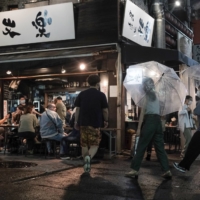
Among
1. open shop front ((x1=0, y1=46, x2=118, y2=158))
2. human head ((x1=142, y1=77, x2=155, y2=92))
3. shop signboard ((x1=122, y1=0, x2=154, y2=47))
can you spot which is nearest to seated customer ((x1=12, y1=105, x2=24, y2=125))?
open shop front ((x1=0, y1=46, x2=118, y2=158))

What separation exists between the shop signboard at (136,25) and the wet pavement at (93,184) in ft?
19.3

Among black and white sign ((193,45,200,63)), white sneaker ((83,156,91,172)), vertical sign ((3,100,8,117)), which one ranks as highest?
black and white sign ((193,45,200,63))

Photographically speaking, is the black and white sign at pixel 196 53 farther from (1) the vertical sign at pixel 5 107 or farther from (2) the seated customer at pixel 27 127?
(2) the seated customer at pixel 27 127

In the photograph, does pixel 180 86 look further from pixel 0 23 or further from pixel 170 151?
pixel 0 23

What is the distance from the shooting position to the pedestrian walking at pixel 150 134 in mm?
6785

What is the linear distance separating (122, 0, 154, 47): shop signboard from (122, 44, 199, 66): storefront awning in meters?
→ 0.86

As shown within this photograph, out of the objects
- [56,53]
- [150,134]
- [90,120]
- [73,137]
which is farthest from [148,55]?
[150,134]

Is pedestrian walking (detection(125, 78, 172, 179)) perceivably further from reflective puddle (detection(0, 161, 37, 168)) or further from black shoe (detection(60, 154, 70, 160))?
black shoe (detection(60, 154, 70, 160))

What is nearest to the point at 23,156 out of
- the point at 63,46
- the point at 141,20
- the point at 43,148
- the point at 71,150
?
the point at 43,148

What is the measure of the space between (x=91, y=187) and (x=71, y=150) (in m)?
4.93

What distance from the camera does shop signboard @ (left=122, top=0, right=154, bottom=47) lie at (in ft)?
40.4

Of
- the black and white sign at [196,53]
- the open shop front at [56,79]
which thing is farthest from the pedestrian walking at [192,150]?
the black and white sign at [196,53]

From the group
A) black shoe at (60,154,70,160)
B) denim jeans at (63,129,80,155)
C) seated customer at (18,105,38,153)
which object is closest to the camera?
denim jeans at (63,129,80,155)

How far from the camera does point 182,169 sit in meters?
7.06
